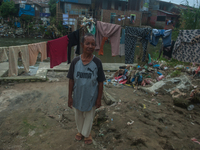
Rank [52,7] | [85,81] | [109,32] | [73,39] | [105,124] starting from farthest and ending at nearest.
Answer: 1. [52,7]
2. [109,32]
3. [73,39]
4. [105,124]
5. [85,81]

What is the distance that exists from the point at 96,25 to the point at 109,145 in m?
3.22

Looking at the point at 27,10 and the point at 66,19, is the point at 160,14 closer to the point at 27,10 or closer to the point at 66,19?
the point at 66,19

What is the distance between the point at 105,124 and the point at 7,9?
24.5 m

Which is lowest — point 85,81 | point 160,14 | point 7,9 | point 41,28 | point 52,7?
point 85,81

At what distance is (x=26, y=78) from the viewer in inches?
214

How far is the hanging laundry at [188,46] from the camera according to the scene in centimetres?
437

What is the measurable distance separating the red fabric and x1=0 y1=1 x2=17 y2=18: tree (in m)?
22.0

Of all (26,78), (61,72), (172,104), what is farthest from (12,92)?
(172,104)

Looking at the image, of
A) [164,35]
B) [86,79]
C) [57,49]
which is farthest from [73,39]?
[164,35]

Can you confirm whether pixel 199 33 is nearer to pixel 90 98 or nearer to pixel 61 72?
pixel 90 98

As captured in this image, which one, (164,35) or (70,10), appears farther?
(70,10)

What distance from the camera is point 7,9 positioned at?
2077 centimetres

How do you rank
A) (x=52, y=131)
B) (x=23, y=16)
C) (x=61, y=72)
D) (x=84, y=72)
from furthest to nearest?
1. (x=23, y=16)
2. (x=61, y=72)
3. (x=52, y=131)
4. (x=84, y=72)

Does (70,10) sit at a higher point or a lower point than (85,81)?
higher
